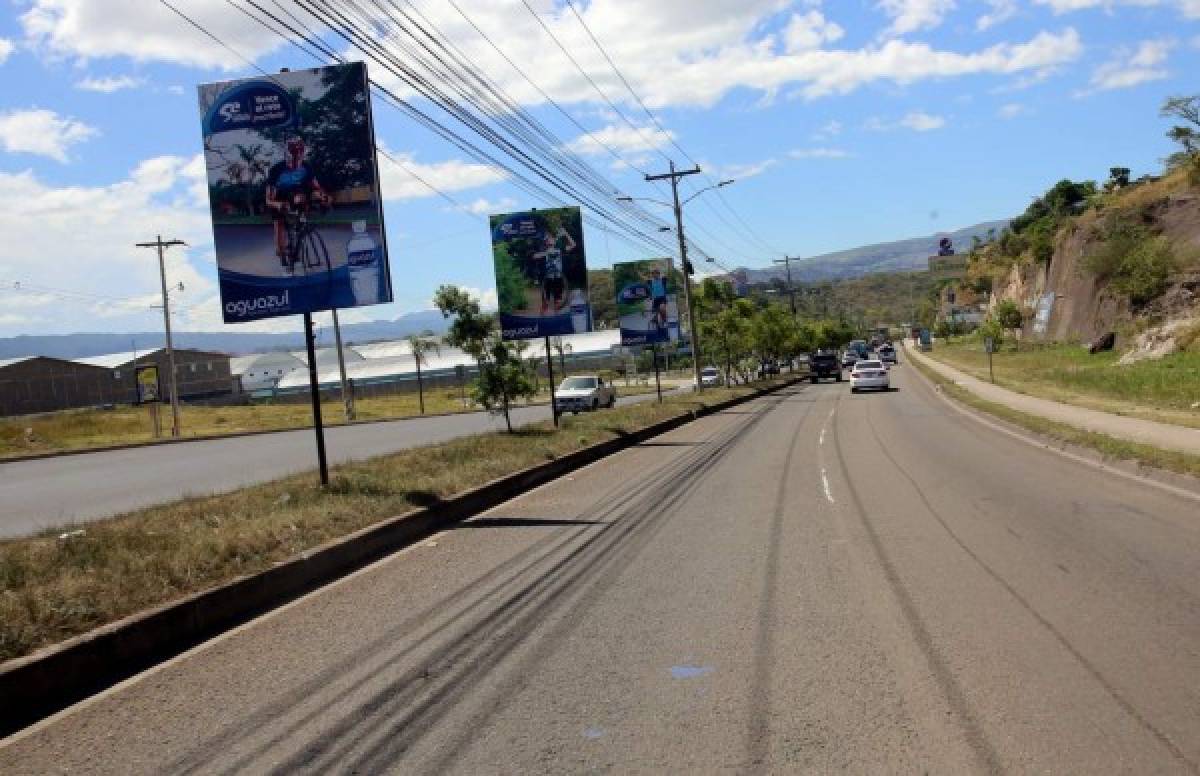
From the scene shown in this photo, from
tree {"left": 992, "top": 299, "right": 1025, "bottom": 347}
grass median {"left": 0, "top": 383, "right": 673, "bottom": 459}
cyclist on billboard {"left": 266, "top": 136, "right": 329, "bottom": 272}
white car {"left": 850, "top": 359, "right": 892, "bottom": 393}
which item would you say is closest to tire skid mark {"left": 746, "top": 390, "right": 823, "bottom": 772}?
cyclist on billboard {"left": 266, "top": 136, "right": 329, "bottom": 272}

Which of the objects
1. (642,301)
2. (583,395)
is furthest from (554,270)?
(583,395)

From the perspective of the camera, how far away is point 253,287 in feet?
47.3

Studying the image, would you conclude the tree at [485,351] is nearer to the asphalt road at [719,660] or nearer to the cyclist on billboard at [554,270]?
the cyclist on billboard at [554,270]

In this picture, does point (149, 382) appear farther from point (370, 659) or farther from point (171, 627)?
point (370, 659)

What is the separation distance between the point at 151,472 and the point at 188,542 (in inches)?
583

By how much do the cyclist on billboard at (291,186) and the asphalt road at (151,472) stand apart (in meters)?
4.53

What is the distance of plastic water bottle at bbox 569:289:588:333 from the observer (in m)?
28.8

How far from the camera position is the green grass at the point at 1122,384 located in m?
25.9

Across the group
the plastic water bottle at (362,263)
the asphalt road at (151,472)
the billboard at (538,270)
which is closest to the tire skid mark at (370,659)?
the plastic water bottle at (362,263)

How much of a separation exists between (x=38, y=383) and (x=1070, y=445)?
104 metres

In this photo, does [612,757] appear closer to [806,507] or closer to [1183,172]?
[806,507]

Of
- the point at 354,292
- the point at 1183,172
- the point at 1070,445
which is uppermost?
the point at 1183,172

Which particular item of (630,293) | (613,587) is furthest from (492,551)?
(630,293)

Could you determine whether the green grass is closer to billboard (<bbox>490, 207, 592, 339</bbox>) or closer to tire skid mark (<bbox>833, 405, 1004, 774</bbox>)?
billboard (<bbox>490, 207, 592, 339</bbox>)
